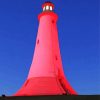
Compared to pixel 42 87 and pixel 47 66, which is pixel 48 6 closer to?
pixel 47 66

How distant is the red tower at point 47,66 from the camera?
80.9 ft

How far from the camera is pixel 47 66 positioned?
25.7m

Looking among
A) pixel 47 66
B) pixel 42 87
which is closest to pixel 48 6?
pixel 47 66

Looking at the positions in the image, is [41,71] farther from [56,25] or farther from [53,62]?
[56,25]

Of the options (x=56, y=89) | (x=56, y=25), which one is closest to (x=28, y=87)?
(x=56, y=89)

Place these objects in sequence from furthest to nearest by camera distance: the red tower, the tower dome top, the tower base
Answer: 1. the tower dome top
2. the red tower
3. the tower base

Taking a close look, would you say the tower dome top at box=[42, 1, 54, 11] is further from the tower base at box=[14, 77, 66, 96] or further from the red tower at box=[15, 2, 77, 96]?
the tower base at box=[14, 77, 66, 96]

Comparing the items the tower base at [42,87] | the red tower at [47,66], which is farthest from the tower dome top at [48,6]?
the tower base at [42,87]

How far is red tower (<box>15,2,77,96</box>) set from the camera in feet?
80.9

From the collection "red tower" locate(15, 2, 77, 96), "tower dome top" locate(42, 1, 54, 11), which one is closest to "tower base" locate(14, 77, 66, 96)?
"red tower" locate(15, 2, 77, 96)

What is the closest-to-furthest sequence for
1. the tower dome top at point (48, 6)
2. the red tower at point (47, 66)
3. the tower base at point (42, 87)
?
the tower base at point (42, 87) → the red tower at point (47, 66) → the tower dome top at point (48, 6)

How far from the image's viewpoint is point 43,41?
87.6 feet

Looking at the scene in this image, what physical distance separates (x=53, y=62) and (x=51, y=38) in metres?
2.27

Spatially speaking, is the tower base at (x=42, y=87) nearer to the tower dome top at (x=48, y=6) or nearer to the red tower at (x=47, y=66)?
the red tower at (x=47, y=66)
